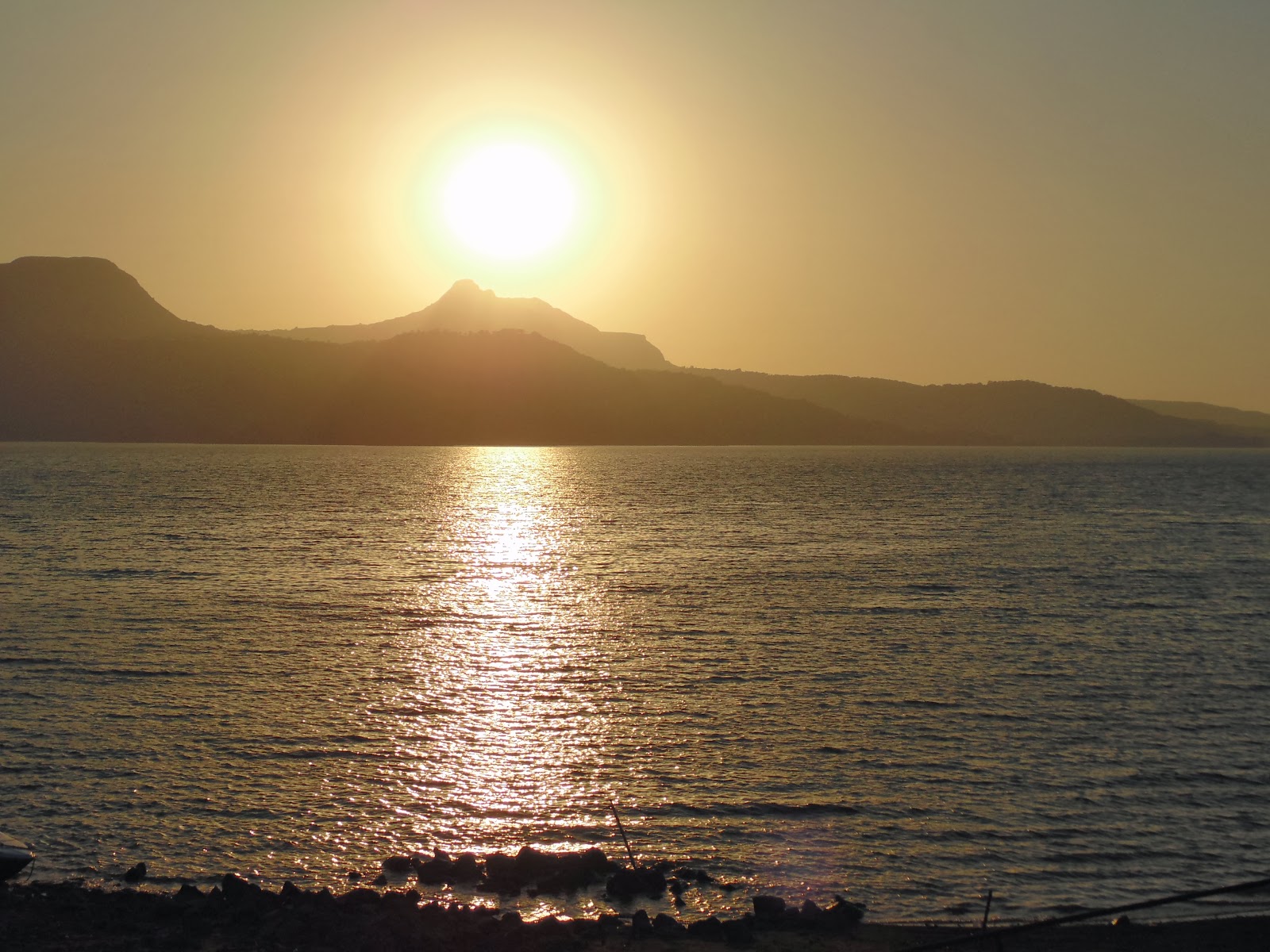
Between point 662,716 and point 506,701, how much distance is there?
17.5 feet

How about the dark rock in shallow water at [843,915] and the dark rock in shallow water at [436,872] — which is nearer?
the dark rock in shallow water at [843,915]

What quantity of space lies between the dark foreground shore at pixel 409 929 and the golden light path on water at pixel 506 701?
189cm

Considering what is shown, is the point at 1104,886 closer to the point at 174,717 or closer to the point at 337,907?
the point at 337,907

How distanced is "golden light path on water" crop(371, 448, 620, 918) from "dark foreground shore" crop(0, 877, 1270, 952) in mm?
1889

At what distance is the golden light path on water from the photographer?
24.4 meters

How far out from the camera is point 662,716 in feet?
106

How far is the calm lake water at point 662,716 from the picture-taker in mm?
22328

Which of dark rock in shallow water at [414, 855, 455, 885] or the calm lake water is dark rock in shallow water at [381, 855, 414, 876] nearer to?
dark rock in shallow water at [414, 855, 455, 885]

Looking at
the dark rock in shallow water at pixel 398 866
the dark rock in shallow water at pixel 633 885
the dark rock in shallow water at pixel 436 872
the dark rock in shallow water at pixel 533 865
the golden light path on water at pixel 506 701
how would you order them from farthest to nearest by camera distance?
1. the golden light path on water at pixel 506 701
2. the dark rock in shallow water at pixel 398 866
3. the dark rock in shallow water at pixel 533 865
4. the dark rock in shallow water at pixel 436 872
5. the dark rock in shallow water at pixel 633 885

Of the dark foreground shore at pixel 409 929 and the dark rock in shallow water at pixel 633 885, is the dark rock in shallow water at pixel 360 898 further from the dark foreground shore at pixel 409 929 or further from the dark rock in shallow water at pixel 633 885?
the dark rock in shallow water at pixel 633 885

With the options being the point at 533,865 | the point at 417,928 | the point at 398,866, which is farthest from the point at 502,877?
the point at 417,928

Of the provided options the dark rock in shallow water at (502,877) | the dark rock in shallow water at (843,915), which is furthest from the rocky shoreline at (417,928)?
the dark rock in shallow water at (502,877)

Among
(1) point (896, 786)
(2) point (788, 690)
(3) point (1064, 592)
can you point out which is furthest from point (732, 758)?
(3) point (1064, 592)

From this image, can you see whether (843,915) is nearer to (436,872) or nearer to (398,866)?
(436,872)
